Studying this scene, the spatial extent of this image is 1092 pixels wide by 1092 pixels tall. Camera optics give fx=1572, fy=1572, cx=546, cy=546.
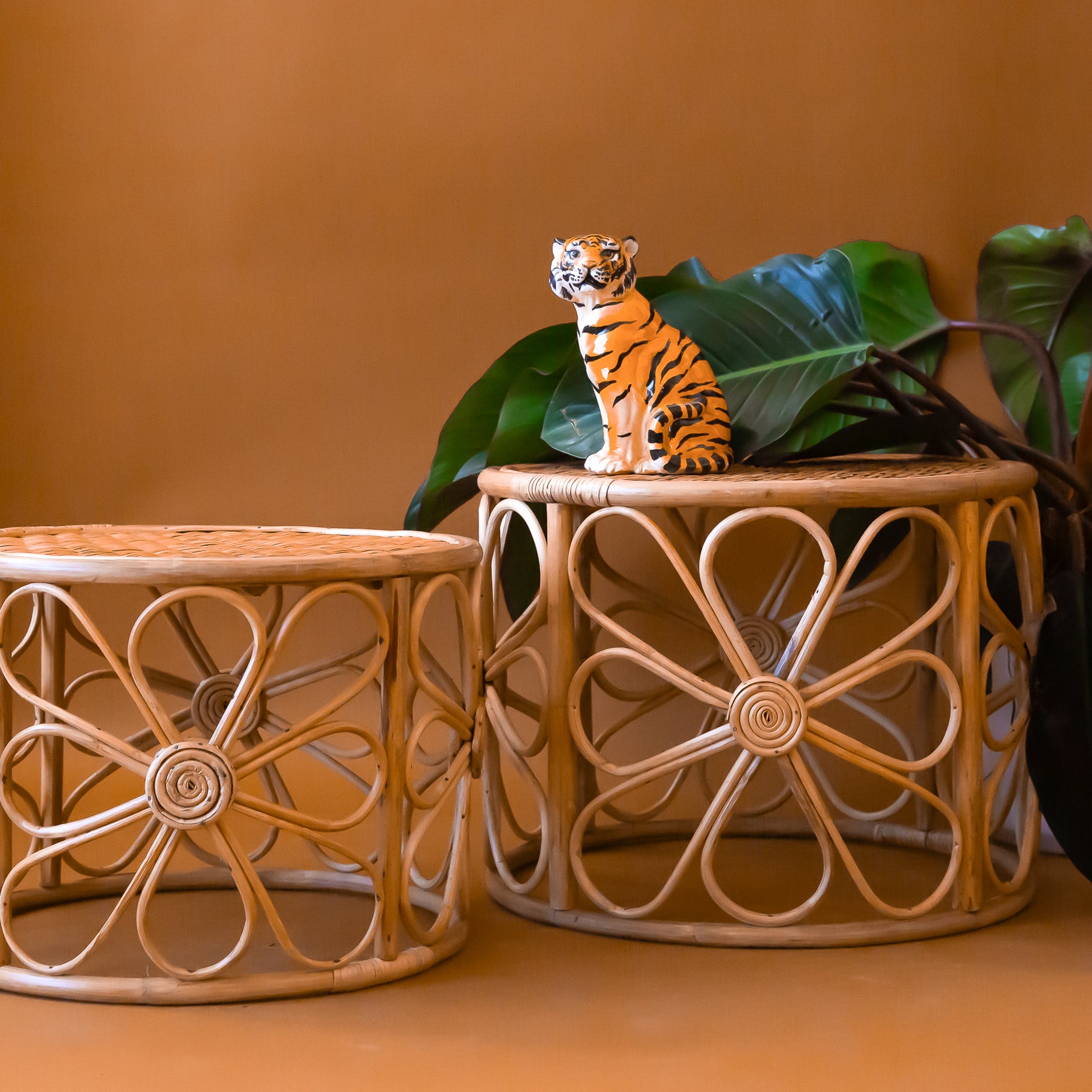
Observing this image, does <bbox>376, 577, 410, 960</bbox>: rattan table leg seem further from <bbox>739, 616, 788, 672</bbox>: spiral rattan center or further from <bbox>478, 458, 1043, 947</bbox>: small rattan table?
<bbox>739, 616, 788, 672</bbox>: spiral rattan center

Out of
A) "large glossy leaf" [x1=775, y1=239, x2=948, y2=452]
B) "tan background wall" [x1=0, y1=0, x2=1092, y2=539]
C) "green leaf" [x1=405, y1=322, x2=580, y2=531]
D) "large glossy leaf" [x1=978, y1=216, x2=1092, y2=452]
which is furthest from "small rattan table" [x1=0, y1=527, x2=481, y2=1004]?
"large glossy leaf" [x1=978, y1=216, x2=1092, y2=452]

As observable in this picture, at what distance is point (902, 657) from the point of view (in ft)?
5.18

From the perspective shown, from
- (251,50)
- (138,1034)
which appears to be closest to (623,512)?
(138,1034)

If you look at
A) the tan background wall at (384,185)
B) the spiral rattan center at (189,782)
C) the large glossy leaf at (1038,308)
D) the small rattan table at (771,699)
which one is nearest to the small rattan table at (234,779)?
the spiral rattan center at (189,782)

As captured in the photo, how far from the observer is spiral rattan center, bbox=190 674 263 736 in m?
1.76

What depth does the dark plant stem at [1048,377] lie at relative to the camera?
2018 mm

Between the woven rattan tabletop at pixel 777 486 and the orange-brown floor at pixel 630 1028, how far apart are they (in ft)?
1.50

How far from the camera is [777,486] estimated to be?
153 cm

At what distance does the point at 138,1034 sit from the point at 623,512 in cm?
67

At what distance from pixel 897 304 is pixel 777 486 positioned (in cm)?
78

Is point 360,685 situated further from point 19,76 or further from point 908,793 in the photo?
point 19,76

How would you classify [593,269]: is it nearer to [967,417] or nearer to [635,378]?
[635,378]

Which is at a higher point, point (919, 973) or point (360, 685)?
point (360, 685)

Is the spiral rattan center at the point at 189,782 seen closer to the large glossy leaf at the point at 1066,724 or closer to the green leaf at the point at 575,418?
the green leaf at the point at 575,418
